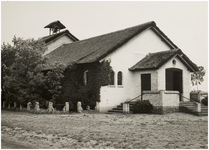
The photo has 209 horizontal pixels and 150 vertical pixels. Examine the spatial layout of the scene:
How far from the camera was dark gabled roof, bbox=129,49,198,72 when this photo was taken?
80.4 ft

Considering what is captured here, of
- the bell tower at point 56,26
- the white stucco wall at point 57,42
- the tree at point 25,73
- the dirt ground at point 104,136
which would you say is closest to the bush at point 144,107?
the dirt ground at point 104,136

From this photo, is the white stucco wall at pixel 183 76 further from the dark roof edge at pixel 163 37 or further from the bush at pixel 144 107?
the dark roof edge at pixel 163 37

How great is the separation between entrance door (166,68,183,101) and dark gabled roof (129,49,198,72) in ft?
3.71

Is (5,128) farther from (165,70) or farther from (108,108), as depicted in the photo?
(165,70)

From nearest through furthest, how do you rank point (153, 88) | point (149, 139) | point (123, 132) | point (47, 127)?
point (149, 139) → point (123, 132) → point (47, 127) → point (153, 88)

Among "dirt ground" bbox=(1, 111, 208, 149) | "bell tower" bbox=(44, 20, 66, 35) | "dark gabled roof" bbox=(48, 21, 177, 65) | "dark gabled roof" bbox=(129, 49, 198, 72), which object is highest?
"bell tower" bbox=(44, 20, 66, 35)

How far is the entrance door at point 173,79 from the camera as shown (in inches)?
1022

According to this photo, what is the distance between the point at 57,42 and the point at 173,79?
61.7 feet

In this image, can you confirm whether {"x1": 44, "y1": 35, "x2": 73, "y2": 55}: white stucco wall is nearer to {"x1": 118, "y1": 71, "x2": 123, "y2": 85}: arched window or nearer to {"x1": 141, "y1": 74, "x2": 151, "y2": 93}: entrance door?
{"x1": 118, "y1": 71, "x2": 123, "y2": 85}: arched window

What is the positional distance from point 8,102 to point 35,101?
3.89 meters

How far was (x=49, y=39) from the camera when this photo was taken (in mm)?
39031

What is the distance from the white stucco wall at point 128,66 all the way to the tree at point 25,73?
452 cm

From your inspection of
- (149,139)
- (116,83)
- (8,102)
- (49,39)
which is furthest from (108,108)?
(49,39)

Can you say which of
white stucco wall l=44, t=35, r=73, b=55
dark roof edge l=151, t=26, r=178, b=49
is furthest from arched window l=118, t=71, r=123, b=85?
white stucco wall l=44, t=35, r=73, b=55
